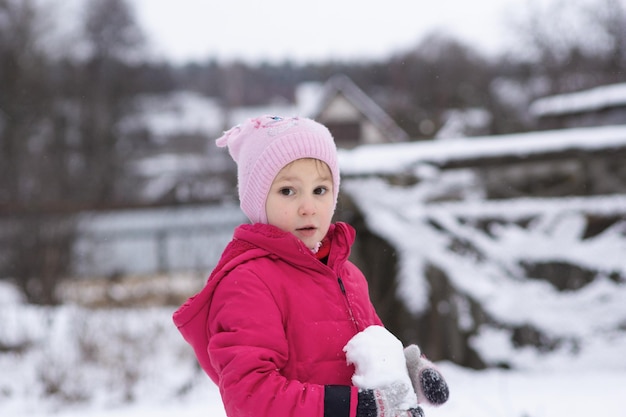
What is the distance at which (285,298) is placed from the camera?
63.4 inches

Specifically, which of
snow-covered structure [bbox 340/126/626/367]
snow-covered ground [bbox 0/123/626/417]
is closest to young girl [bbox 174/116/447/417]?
snow-covered ground [bbox 0/123/626/417]

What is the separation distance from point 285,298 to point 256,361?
21cm

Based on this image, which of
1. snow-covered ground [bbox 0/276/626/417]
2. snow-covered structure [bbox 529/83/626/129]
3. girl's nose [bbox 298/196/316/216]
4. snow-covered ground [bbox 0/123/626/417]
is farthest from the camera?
snow-covered structure [bbox 529/83/626/129]

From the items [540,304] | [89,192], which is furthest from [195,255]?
[89,192]

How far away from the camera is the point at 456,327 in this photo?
4.78 meters

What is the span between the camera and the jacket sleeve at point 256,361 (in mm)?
1429

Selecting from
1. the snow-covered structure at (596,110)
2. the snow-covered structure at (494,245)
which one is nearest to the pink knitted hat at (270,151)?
the snow-covered structure at (494,245)

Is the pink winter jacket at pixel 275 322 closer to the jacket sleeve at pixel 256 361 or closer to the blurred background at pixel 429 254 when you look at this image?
the jacket sleeve at pixel 256 361

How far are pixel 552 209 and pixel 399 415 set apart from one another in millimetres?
3455

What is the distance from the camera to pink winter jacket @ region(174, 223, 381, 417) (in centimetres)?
144

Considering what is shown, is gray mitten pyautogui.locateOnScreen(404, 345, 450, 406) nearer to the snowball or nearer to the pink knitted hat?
the snowball

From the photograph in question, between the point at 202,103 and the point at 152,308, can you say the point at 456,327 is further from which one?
the point at 202,103

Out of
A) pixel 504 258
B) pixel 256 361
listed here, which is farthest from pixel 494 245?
pixel 256 361

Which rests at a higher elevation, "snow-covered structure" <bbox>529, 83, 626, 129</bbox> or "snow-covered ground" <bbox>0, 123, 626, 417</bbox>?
"snow-covered structure" <bbox>529, 83, 626, 129</bbox>
